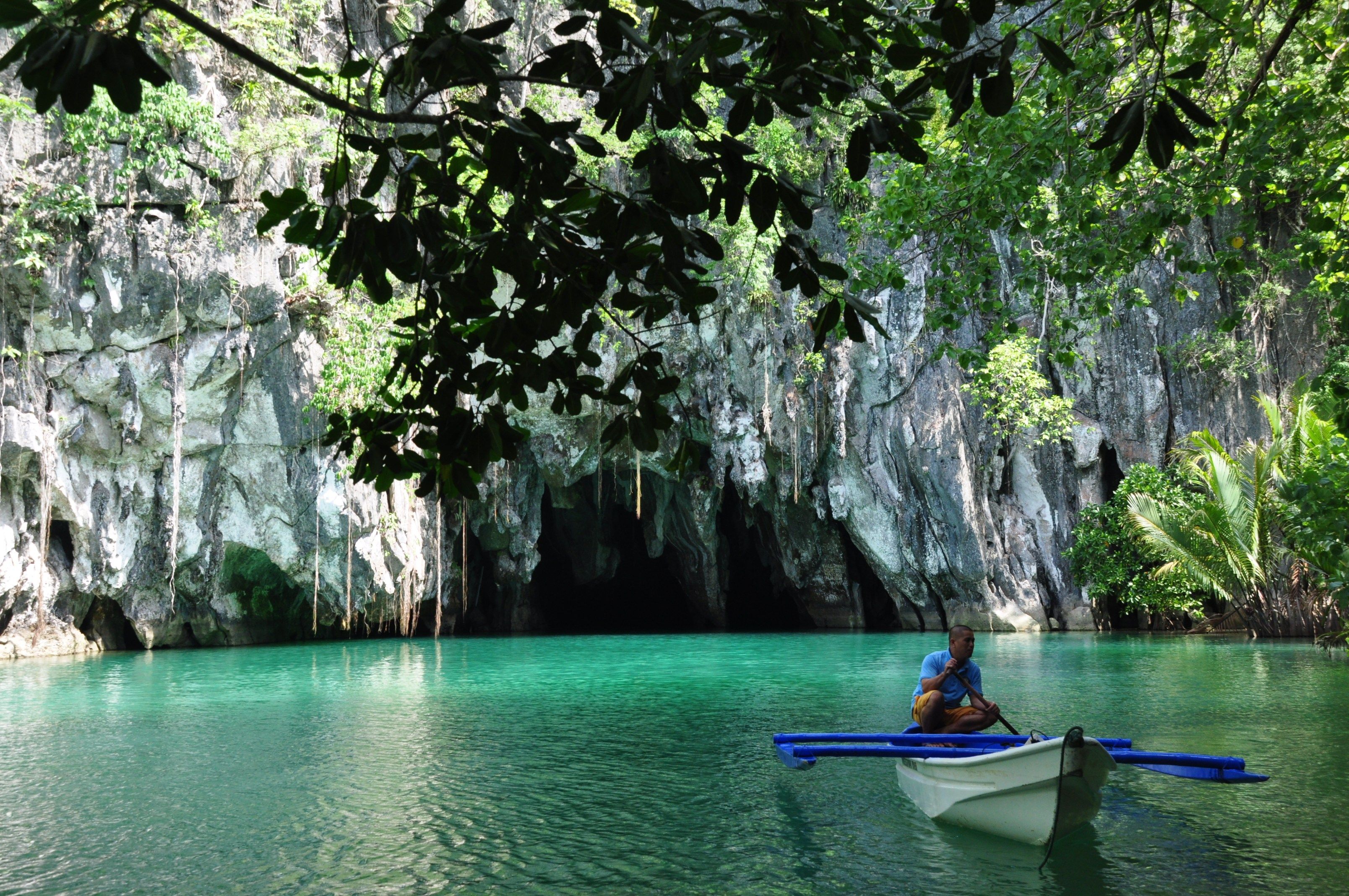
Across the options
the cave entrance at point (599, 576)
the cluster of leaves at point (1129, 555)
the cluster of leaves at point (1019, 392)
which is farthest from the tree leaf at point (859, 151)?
the cave entrance at point (599, 576)

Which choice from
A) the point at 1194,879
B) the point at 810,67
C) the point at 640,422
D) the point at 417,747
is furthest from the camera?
the point at 417,747

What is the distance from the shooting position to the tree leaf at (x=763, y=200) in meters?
1.98

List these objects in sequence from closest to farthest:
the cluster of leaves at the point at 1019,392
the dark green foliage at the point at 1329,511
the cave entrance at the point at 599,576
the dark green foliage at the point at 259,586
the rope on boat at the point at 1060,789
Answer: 1. the rope on boat at the point at 1060,789
2. the dark green foliage at the point at 1329,511
3. the cluster of leaves at the point at 1019,392
4. the dark green foliage at the point at 259,586
5. the cave entrance at the point at 599,576

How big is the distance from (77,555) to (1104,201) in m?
17.2

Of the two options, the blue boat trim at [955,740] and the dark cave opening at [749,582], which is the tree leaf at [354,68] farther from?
the dark cave opening at [749,582]

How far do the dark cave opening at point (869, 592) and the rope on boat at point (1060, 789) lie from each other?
689 inches

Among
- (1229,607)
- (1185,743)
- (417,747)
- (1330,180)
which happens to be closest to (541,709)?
(417,747)

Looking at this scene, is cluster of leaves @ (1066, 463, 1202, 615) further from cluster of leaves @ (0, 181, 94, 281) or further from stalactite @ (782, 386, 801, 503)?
cluster of leaves @ (0, 181, 94, 281)

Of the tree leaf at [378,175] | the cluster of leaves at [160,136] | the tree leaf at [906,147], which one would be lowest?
the tree leaf at [378,175]

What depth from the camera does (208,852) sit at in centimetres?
518

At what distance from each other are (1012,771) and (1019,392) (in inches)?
539

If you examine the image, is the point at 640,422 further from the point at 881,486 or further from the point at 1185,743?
the point at 881,486

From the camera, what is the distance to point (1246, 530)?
52.7ft

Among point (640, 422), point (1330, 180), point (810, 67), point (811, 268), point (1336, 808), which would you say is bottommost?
point (1336, 808)
